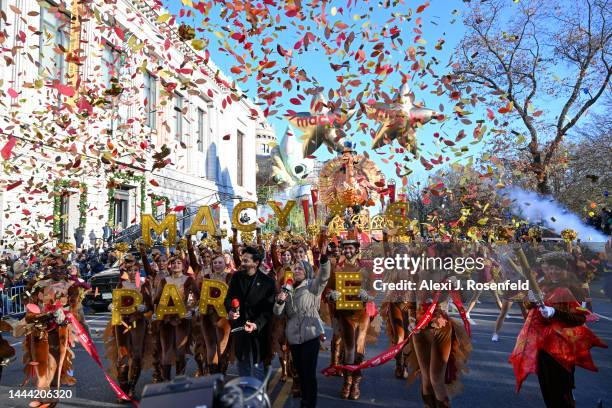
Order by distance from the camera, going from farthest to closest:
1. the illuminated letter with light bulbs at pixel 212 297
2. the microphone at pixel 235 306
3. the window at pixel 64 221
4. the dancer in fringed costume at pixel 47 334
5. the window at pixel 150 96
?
the window at pixel 150 96, the window at pixel 64 221, the illuminated letter with light bulbs at pixel 212 297, the dancer in fringed costume at pixel 47 334, the microphone at pixel 235 306

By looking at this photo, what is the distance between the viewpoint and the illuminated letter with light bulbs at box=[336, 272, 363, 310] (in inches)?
263

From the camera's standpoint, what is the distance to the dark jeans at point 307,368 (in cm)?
516

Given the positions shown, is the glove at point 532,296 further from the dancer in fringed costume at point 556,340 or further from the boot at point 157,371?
the boot at point 157,371

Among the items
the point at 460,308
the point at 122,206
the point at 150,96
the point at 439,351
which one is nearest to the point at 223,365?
the point at 439,351

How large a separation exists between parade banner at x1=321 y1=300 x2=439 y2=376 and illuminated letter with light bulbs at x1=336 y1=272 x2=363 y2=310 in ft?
2.38

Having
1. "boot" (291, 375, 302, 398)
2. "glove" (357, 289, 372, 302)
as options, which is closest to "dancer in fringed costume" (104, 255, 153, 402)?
"boot" (291, 375, 302, 398)

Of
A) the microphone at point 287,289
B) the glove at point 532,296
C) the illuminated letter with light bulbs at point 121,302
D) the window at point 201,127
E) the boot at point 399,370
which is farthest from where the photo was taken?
the window at point 201,127

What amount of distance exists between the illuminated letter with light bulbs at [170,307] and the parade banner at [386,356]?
7.12 ft

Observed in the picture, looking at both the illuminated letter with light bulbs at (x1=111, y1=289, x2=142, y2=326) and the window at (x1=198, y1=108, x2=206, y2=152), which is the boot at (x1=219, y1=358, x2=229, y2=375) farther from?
the window at (x1=198, y1=108, x2=206, y2=152)

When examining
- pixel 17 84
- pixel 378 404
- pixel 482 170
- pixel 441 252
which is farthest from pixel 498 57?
pixel 17 84

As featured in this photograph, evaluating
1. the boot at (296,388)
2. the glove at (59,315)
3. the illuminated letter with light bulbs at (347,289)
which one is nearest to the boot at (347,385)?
the boot at (296,388)

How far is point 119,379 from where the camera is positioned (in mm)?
6352

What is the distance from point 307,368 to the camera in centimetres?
522

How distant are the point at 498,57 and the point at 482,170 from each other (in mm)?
5492
